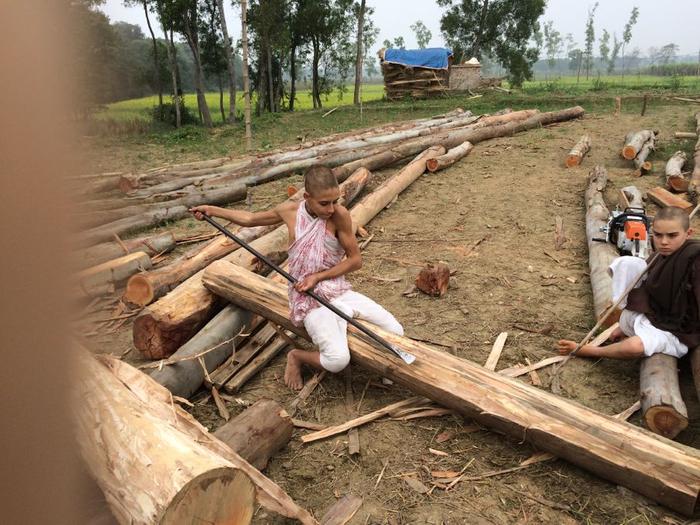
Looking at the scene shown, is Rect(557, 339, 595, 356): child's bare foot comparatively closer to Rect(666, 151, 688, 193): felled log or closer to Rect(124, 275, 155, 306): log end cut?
Rect(124, 275, 155, 306): log end cut

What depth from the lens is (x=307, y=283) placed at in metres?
3.27

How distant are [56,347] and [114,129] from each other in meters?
0.43

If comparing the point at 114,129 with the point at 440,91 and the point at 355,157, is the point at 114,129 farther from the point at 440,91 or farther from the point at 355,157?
the point at 440,91

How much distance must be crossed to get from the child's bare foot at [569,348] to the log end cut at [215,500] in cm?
268

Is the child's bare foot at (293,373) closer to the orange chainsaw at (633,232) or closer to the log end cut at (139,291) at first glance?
the log end cut at (139,291)

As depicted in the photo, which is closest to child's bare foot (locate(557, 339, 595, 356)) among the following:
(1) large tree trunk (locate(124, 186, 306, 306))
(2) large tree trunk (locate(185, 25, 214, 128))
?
(1) large tree trunk (locate(124, 186, 306, 306))

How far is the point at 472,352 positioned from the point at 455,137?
7946mm

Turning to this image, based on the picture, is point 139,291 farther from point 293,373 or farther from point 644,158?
point 644,158

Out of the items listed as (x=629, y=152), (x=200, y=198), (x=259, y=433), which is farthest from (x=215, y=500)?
(x=629, y=152)

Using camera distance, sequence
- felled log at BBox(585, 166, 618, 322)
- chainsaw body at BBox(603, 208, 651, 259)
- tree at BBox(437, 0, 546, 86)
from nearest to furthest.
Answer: felled log at BBox(585, 166, 618, 322)
chainsaw body at BBox(603, 208, 651, 259)
tree at BBox(437, 0, 546, 86)

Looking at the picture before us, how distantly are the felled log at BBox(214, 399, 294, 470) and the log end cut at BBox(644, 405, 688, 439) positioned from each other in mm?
2133

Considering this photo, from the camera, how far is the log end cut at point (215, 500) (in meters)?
1.77

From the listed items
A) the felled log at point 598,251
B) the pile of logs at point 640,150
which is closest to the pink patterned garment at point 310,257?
the felled log at point 598,251

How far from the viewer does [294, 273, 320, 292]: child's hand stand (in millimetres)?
3254
